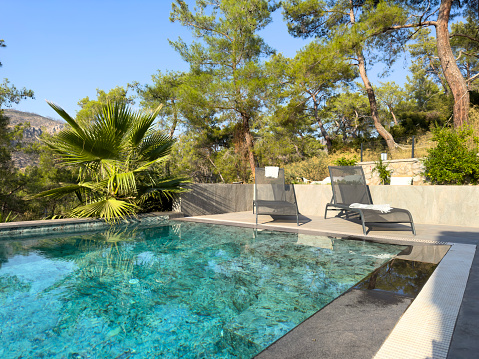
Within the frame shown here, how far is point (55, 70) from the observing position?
75.9 ft

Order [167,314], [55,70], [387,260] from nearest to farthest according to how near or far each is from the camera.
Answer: [167,314] → [387,260] → [55,70]

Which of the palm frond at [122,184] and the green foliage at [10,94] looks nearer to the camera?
the palm frond at [122,184]

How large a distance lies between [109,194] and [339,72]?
44.4ft

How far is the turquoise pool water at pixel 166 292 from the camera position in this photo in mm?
1843

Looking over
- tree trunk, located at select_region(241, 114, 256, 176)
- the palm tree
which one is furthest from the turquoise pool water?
tree trunk, located at select_region(241, 114, 256, 176)

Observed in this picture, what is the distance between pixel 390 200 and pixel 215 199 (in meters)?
4.41

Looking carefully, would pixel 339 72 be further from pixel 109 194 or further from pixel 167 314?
pixel 167 314

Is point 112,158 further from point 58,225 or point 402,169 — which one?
point 402,169

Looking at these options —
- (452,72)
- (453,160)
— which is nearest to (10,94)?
(453,160)

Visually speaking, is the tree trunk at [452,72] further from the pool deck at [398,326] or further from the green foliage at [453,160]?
the pool deck at [398,326]

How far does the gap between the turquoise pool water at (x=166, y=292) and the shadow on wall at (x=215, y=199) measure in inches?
124

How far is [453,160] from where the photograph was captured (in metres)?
6.83

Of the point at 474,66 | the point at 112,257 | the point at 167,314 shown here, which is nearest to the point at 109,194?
the point at 112,257

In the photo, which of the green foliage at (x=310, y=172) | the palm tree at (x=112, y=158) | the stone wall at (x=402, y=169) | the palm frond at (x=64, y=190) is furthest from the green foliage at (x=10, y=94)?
the stone wall at (x=402, y=169)
